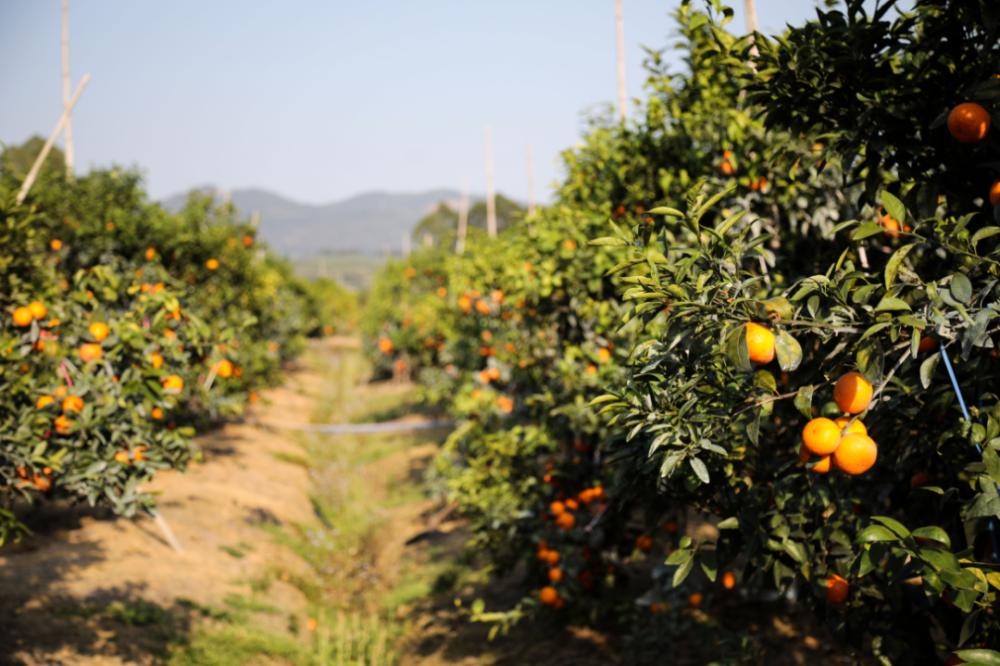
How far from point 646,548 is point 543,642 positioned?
65.8 inches

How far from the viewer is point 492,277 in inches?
212

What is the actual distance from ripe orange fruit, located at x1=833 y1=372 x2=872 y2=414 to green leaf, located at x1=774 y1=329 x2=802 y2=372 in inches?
7.5

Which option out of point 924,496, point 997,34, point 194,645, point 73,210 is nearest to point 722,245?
point 997,34

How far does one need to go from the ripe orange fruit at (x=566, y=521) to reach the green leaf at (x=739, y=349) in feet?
7.73

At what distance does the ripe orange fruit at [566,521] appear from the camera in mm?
3424

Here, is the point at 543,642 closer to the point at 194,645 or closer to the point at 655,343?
the point at 194,645

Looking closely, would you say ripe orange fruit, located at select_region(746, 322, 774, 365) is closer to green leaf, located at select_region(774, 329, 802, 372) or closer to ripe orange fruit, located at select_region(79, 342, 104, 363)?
green leaf, located at select_region(774, 329, 802, 372)

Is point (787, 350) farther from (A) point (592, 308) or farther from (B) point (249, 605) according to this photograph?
(B) point (249, 605)

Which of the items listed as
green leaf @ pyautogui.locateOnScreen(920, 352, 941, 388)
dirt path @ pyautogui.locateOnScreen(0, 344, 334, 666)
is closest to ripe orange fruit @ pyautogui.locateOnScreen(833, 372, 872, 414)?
green leaf @ pyautogui.locateOnScreen(920, 352, 941, 388)

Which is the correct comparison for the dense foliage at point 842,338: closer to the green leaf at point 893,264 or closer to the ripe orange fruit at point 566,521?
the green leaf at point 893,264

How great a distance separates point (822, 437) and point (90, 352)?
11.6ft

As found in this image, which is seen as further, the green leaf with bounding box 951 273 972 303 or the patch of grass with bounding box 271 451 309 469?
the patch of grass with bounding box 271 451 309 469

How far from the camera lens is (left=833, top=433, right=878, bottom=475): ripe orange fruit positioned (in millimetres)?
1454

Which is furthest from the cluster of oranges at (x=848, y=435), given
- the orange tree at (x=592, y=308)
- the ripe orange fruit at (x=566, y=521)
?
the ripe orange fruit at (x=566, y=521)
